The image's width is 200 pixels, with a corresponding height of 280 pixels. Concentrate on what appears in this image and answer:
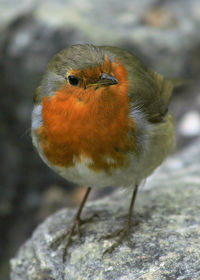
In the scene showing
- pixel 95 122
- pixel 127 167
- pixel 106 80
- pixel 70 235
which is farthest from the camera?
pixel 70 235

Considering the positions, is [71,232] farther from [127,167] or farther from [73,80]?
[73,80]

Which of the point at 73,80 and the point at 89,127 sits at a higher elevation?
the point at 73,80

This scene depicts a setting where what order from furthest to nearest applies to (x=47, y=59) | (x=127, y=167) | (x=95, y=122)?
(x=47, y=59) → (x=127, y=167) → (x=95, y=122)

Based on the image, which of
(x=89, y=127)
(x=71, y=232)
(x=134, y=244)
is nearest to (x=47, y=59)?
(x=71, y=232)

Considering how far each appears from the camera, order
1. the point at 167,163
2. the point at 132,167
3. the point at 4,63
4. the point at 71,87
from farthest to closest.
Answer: the point at 4,63 < the point at 167,163 < the point at 132,167 < the point at 71,87

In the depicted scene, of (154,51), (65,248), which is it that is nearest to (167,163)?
(154,51)

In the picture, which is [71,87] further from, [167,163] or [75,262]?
[167,163]
